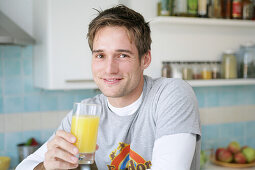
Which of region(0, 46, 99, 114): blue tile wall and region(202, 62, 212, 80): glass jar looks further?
region(202, 62, 212, 80): glass jar

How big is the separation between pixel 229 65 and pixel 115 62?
1488 millimetres

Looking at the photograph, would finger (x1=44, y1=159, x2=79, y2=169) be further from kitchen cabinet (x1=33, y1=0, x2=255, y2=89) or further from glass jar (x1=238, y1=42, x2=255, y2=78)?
glass jar (x1=238, y1=42, x2=255, y2=78)

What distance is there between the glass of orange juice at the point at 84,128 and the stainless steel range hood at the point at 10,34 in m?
1.03

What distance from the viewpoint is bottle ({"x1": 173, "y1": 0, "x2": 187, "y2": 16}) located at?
2289 mm

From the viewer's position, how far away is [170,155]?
1.04 m

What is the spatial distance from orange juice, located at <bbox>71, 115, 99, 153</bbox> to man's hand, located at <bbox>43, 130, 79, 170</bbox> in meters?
0.02

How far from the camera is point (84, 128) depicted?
101 centimetres

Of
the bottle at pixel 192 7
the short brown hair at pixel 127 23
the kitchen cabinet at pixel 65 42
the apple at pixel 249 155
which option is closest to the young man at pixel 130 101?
the short brown hair at pixel 127 23

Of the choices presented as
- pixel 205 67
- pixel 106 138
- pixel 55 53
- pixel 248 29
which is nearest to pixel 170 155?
pixel 106 138

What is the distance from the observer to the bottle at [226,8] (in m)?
2.47

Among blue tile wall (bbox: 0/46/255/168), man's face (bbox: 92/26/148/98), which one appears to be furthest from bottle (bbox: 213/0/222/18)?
man's face (bbox: 92/26/148/98)

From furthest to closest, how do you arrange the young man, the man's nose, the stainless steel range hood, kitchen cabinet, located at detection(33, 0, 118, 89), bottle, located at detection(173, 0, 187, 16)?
1. bottle, located at detection(173, 0, 187, 16)
2. kitchen cabinet, located at detection(33, 0, 118, 89)
3. the stainless steel range hood
4. the man's nose
5. the young man

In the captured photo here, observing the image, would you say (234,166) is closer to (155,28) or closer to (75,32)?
(155,28)

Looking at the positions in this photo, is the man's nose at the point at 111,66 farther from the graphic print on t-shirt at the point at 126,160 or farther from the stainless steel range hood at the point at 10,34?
the stainless steel range hood at the point at 10,34
